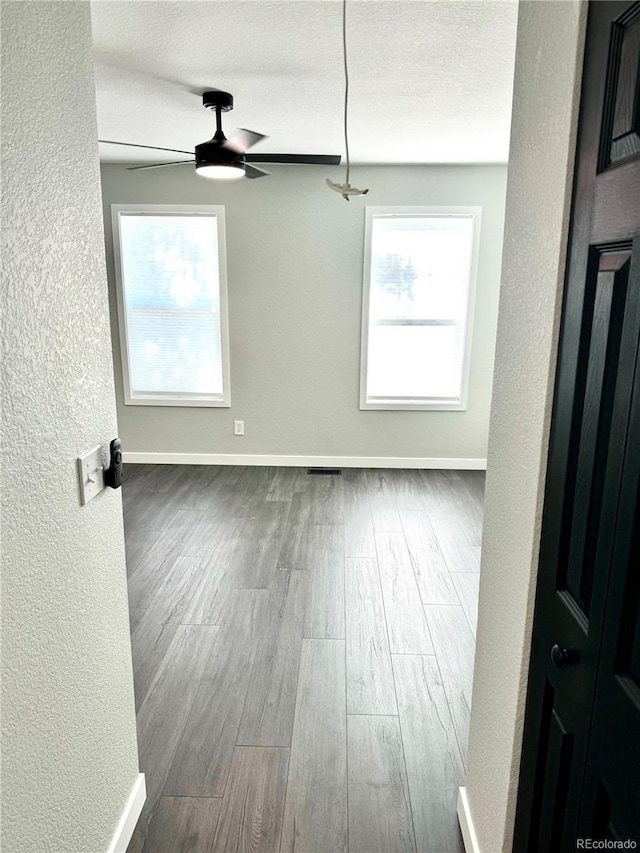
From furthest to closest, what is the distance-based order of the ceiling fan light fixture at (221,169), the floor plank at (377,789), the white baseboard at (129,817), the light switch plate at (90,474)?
the ceiling fan light fixture at (221,169) → the floor plank at (377,789) → the white baseboard at (129,817) → the light switch plate at (90,474)

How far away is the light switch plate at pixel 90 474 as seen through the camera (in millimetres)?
1321

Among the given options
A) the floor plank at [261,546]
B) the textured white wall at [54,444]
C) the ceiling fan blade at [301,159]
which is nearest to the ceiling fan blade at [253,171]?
the ceiling fan blade at [301,159]

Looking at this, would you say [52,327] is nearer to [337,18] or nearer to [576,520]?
[576,520]

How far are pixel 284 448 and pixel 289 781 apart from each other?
3.49m

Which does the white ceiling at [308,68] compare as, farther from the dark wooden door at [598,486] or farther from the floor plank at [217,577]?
the floor plank at [217,577]

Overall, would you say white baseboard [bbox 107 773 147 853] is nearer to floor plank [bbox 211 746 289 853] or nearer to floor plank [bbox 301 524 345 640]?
floor plank [bbox 211 746 289 853]

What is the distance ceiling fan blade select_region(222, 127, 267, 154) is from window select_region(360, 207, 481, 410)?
202cm

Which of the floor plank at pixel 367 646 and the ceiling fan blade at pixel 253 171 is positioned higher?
the ceiling fan blade at pixel 253 171

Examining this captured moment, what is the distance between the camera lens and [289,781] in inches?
74.8

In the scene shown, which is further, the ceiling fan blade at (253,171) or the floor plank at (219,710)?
the ceiling fan blade at (253,171)

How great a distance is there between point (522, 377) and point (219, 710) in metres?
1.76

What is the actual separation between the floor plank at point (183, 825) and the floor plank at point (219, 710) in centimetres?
3

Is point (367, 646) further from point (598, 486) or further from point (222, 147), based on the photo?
point (222, 147)

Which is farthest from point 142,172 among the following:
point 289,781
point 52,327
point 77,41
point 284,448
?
point 289,781
